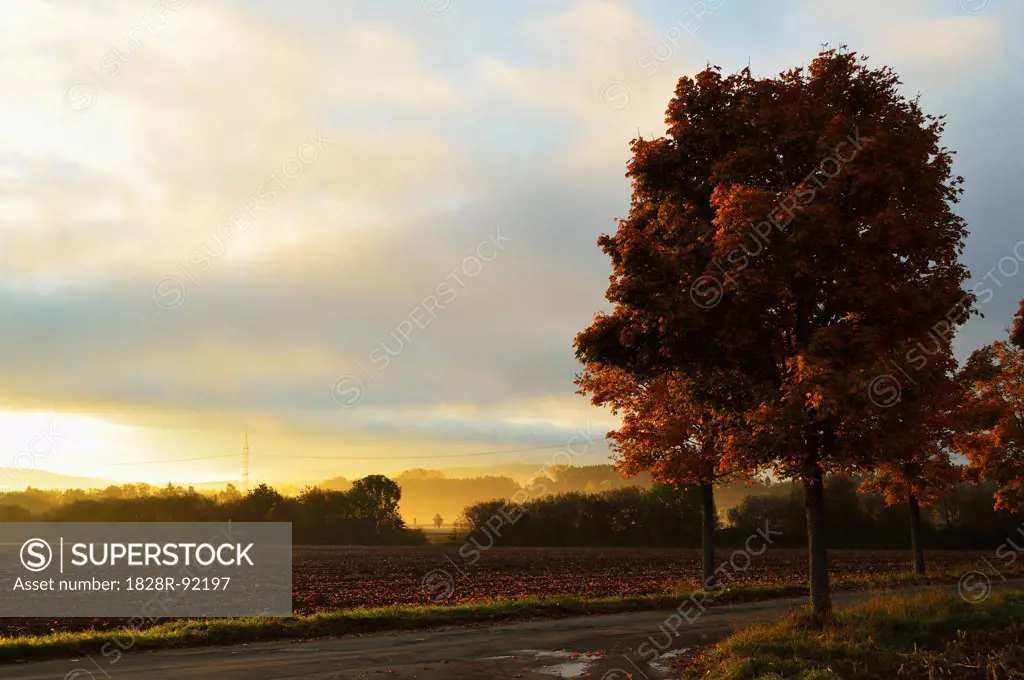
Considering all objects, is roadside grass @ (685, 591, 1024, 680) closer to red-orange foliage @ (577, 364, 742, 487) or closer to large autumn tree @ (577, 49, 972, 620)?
large autumn tree @ (577, 49, 972, 620)

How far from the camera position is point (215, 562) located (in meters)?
57.1

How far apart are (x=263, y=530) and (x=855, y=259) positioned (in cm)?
9264

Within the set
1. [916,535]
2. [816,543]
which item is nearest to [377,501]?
[916,535]

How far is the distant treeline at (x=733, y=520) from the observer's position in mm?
73312

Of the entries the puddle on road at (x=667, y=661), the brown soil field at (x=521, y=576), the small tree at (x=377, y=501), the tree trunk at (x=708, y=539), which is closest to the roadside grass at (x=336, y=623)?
the tree trunk at (x=708, y=539)

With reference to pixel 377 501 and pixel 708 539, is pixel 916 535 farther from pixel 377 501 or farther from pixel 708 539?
pixel 377 501

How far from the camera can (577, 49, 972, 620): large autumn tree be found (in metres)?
14.8

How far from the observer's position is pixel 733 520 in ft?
254

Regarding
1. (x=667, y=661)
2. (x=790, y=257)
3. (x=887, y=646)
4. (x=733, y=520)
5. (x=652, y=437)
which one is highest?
(x=790, y=257)

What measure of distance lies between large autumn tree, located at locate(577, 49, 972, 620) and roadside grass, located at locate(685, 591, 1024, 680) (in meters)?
1.34

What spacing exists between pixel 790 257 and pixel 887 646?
7.24m

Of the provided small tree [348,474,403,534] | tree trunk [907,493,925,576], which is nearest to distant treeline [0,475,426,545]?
small tree [348,474,403,534]

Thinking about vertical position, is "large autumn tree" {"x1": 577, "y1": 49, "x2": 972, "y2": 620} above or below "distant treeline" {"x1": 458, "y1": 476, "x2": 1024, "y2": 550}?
above

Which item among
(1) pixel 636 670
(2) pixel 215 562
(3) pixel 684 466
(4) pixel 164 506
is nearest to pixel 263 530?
(4) pixel 164 506
